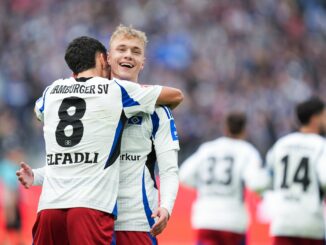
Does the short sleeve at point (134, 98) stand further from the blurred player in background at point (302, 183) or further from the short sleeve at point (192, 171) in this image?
the short sleeve at point (192, 171)

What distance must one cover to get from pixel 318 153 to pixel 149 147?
9.32ft

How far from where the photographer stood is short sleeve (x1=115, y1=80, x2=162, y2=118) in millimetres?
5734

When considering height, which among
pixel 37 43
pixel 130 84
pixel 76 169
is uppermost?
pixel 37 43

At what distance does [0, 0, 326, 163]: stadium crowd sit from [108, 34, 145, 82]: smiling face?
11.9 metres

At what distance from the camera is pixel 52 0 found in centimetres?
2130

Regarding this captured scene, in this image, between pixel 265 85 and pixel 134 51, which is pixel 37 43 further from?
pixel 134 51

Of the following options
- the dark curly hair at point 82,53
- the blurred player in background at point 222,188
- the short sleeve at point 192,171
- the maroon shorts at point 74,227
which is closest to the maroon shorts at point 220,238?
the blurred player in background at point 222,188

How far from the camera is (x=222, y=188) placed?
9.97 m

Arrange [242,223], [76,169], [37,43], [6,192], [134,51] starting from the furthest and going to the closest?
1. [37,43]
2. [6,192]
3. [242,223]
4. [134,51]
5. [76,169]

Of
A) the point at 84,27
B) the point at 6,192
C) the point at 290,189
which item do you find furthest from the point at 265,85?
the point at 290,189

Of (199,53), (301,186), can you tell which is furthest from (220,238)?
(199,53)

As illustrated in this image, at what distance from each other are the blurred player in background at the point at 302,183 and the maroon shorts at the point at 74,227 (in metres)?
3.16

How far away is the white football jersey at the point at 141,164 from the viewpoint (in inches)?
229

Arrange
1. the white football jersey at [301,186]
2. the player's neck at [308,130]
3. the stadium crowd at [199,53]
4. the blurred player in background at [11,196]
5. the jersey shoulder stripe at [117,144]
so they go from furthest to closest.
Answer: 1. the stadium crowd at [199,53]
2. the blurred player in background at [11,196]
3. the player's neck at [308,130]
4. the white football jersey at [301,186]
5. the jersey shoulder stripe at [117,144]
